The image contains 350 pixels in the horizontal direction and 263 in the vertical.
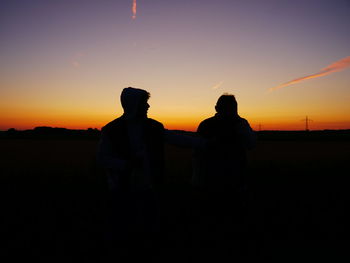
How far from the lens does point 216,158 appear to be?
4020 mm

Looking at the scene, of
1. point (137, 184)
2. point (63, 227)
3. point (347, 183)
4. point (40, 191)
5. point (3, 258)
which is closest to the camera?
point (137, 184)

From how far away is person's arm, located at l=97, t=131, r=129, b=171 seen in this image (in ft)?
10.2

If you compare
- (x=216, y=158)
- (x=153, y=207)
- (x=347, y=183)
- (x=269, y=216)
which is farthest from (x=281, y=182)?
(x=153, y=207)

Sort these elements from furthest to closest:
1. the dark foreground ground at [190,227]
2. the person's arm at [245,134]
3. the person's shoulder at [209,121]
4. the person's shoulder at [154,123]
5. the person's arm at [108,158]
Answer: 1. the dark foreground ground at [190,227]
2. the person's shoulder at [209,121]
3. the person's arm at [245,134]
4. the person's shoulder at [154,123]
5. the person's arm at [108,158]

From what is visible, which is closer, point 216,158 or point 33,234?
point 216,158

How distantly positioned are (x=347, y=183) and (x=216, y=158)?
6.94 meters

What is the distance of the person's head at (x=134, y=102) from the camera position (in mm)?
3125

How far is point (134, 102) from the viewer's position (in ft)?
10.3

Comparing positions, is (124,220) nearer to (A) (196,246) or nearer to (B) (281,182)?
(A) (196,246)

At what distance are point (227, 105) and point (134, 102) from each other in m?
1.22

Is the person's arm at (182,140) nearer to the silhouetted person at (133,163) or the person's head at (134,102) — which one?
the silhouetted person at (133,163)

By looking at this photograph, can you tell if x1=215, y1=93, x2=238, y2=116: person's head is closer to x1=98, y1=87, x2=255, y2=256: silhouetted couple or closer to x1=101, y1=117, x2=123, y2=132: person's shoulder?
x1=98, y1=87, x2=255, y2=256: silhouetted couple

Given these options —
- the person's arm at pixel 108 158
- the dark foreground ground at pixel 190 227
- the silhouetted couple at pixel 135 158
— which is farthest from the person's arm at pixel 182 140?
the dark foreground ground at pixel 190 227

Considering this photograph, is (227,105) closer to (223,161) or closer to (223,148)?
(223,148)
